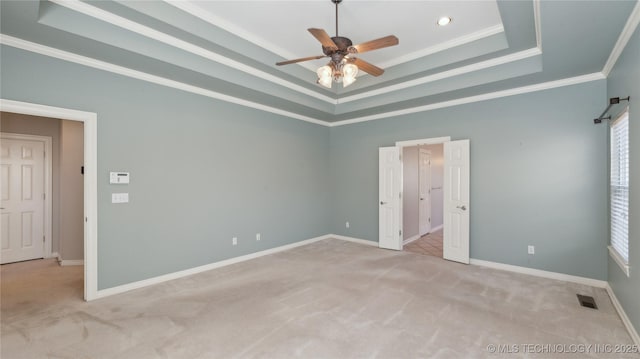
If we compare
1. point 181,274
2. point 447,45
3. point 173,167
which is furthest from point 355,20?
point 181,274

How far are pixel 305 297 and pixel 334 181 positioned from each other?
3632 millimetres

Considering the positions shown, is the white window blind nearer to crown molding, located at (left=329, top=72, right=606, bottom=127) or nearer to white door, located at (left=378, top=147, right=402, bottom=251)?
crown molding, located at (left=329, top=72, right=606, bottom=127)

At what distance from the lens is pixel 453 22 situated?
3.33m

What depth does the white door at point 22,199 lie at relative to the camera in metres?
4.65

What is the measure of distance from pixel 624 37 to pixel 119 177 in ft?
18.6

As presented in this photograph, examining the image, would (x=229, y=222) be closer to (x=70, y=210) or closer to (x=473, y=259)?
(x=70, y=210)

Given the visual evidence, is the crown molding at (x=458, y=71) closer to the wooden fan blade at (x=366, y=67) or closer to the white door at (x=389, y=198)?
the white door at (x=389, y=198)

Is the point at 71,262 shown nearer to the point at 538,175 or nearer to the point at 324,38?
the point at 324,38

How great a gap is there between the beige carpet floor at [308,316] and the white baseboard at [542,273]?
0.15 metres

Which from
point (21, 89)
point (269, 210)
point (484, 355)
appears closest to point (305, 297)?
point (484, 355)

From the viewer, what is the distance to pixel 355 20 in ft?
10.8

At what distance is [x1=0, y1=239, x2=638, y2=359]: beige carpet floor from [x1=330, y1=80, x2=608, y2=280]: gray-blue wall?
18.9 inches

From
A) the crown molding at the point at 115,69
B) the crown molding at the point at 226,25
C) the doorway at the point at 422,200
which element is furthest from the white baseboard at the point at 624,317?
the crown molding at the point at 115,69

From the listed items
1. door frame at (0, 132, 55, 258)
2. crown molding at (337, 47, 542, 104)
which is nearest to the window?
crown molding at (337, 47, 542, 104)
